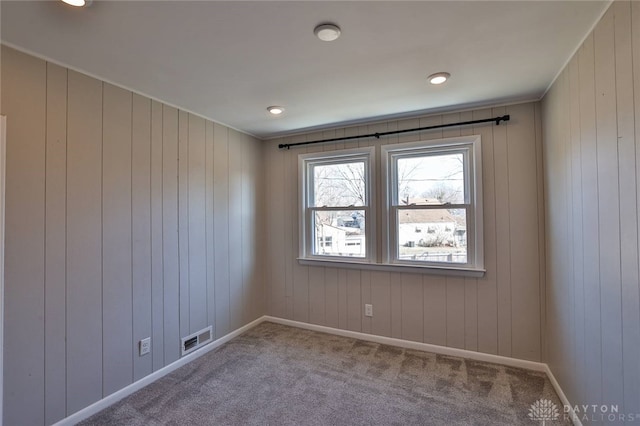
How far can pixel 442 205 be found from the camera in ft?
9.96

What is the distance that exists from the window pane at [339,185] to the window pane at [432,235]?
0.55m

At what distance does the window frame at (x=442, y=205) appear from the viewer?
112 inches

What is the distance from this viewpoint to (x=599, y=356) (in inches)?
64.7

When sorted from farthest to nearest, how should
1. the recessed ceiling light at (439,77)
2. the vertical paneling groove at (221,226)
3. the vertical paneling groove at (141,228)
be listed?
the vertical paneling groove at (221,226) < the vertical paneling groove at (141,228) < the recessed ceiling light at (439,77)

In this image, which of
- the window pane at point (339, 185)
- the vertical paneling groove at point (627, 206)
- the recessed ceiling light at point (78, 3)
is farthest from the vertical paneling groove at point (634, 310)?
the recessed ceiling light at point (78, 3)

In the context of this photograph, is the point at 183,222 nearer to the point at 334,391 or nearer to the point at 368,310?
the point at 334,391

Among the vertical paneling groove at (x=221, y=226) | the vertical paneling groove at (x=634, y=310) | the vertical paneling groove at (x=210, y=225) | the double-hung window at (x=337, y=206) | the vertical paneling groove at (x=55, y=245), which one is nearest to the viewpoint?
the vertical paneling groove at (x=634, y=310)

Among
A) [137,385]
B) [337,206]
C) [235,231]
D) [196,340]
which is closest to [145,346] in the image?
[137,385]

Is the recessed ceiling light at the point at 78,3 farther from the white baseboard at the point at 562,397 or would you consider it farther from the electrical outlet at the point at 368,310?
the white baseboard at the point at 562,397

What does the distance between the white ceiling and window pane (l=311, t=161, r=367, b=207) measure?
0.98 metres

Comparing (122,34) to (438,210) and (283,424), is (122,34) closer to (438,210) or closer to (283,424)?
(283,424)

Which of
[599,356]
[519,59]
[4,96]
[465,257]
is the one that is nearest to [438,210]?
[465,257]

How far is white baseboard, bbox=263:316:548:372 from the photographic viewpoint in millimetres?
2679

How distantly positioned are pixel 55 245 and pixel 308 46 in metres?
2.04
